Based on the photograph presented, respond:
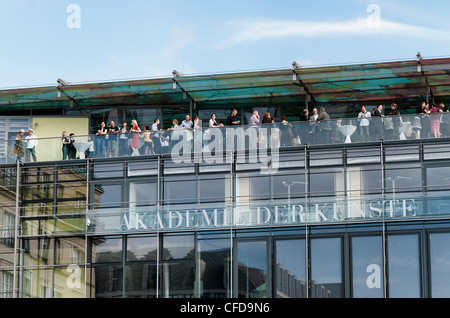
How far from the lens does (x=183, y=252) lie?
41406mm

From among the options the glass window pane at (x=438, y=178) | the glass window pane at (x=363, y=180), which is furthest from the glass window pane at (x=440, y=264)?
the glass window pane at (x=363, y=180)

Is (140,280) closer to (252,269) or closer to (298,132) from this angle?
(252,269)

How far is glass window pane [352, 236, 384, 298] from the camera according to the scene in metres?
39.5

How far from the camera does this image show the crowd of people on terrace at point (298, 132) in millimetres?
40938

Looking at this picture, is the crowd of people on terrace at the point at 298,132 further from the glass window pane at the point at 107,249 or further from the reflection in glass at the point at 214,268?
the reflection in glass at the point at 214,268

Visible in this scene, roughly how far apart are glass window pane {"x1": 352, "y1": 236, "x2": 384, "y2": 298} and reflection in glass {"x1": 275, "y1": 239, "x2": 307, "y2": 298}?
169cm

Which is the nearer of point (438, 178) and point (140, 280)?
point (438, 178)

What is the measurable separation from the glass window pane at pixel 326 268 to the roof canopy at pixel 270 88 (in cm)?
723

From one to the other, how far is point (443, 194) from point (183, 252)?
880 cm

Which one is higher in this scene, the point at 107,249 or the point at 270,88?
the point at 270,88

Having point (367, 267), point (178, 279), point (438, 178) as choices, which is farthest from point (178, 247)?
point (438, 178)

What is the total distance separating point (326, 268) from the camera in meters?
40.0

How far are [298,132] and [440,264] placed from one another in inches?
262
